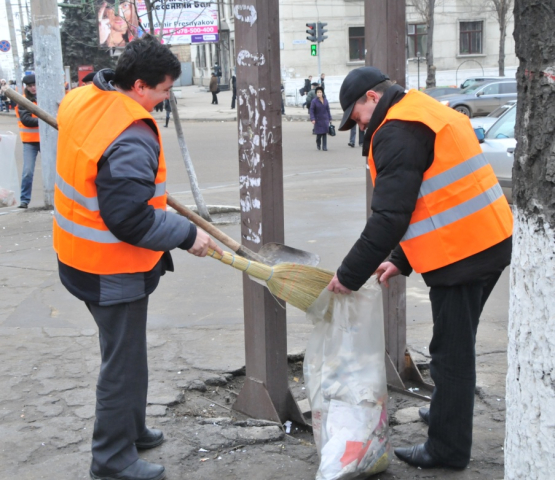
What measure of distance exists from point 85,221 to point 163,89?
0.63m

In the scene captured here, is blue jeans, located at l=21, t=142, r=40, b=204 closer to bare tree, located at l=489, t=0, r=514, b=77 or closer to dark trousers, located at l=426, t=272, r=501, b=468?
dark trousers, located at l=426, t=272, r=501, b=468

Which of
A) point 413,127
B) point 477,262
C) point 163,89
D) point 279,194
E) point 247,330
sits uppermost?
point 163,89

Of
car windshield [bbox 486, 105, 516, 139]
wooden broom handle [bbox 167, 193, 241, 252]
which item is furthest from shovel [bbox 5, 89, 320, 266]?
car windshield [bbox 486, 105, 516, 139]

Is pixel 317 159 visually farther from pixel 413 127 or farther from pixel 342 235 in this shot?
pixel 413 127

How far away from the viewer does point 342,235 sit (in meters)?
7.55

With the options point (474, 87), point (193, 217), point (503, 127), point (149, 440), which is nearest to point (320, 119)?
point (503, 127)

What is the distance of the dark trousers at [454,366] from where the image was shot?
2871 mm

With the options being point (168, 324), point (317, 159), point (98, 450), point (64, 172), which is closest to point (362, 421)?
point (98, 450)

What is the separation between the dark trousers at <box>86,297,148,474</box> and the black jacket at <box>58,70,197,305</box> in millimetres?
80

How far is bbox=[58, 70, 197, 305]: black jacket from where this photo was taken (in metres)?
2.60

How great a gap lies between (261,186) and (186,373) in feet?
4.70

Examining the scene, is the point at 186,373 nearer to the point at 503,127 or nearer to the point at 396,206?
the point at 396,206

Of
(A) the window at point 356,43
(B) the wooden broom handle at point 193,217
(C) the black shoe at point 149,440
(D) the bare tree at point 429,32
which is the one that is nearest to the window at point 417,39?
(A) the window at point 356,43

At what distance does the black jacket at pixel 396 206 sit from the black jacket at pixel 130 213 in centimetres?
70
